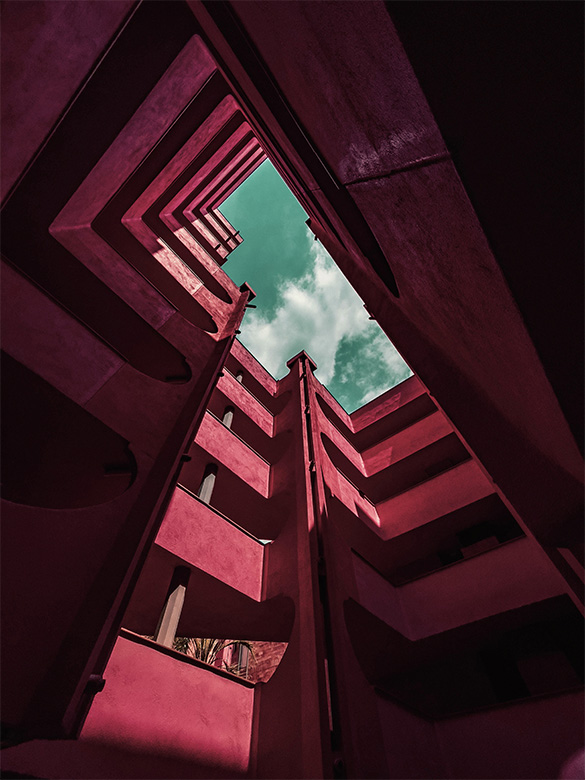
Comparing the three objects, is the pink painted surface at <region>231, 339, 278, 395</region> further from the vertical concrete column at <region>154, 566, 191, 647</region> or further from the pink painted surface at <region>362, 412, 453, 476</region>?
the vertical concrete column at <region>154, 566, 191, 647</region>

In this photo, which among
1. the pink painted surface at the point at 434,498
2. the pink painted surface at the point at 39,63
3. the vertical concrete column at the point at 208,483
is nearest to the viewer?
the pink painted surface at the point at 39,63

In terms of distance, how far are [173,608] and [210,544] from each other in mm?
1396

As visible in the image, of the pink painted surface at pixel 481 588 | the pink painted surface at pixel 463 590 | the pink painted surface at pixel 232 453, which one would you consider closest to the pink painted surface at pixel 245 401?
the pink painted surface at pixel 232 453

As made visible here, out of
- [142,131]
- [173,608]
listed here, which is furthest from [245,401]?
[142,131]

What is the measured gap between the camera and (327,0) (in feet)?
7.49

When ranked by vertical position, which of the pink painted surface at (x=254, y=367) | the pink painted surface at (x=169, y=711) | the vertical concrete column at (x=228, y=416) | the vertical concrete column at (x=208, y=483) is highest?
the pink painted surface at (x=254, y=367)

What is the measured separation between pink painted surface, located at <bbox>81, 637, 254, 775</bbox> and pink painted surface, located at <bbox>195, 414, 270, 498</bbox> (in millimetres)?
5322

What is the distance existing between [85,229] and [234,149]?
682 centimetres

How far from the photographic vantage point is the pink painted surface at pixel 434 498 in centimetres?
1224

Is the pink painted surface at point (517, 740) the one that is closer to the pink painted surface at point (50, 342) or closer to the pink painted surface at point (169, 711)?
the pink painted surface at point (169, 711)

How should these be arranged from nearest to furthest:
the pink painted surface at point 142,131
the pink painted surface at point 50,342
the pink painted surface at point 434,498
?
the pink painted surface at point 50,342 → the pink painted surface at point 142,131 → the pink painted surface at point 434,498

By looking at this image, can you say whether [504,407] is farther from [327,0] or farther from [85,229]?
[85,229]

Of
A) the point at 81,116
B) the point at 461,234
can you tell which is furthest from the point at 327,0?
the point at 81,116

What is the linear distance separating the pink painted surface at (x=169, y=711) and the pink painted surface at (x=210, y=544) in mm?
1934
